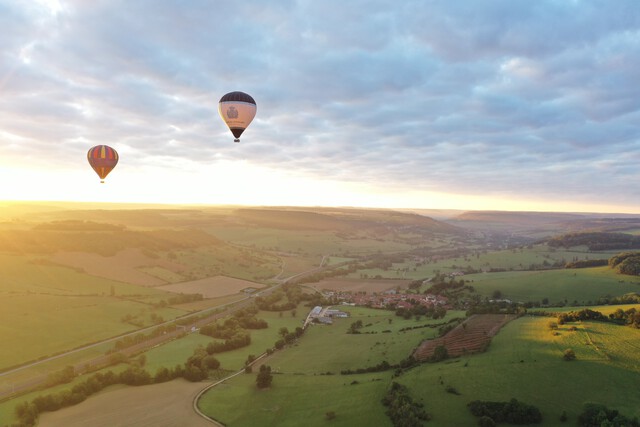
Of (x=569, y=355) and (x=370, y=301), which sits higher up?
(x=569, y=355)

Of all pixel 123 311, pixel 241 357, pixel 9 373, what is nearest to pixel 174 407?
pixel 241 357

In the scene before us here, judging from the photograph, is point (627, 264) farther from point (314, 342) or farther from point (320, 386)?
point (320, 386)

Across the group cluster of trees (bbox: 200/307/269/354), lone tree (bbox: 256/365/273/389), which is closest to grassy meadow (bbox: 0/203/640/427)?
lone tree (bbox: 256/365/273/389)

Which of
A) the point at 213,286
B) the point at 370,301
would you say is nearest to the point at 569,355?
the point at 370,301

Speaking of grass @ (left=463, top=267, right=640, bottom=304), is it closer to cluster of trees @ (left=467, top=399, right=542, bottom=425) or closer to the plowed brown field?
the plowed brown field

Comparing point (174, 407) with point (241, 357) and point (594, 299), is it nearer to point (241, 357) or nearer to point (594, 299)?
point (241, 357)

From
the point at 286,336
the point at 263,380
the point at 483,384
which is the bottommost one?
the point at 286,336
